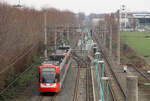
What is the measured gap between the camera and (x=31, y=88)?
19312mm

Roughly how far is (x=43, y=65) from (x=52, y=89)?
165 centimetres

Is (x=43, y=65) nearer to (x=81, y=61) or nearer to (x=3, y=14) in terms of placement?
(x=3, y=14)

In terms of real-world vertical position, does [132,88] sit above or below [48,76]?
above

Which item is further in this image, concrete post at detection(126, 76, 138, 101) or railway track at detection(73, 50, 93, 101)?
railway track at detection(73, 50, 93, 101)

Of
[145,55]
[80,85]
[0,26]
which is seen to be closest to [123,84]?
[80,85]

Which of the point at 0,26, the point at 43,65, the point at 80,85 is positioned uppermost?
the point at 0,26

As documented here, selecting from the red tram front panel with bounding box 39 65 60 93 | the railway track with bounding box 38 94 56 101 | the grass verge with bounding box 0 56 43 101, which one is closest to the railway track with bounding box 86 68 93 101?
the railway track with bounding box 38 94 56 101

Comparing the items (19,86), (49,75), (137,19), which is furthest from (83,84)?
(137,19)

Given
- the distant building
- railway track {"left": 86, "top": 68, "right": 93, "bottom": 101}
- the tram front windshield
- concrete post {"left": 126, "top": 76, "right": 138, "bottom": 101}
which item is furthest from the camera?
the distant building

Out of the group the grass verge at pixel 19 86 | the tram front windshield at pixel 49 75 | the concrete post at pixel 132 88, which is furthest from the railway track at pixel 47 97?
the concrete post at pixel 132 88

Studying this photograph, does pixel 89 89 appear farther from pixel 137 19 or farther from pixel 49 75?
pixel 137 19

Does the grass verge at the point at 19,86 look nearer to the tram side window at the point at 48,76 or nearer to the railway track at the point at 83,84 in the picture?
the tram side window at the point at 48,76

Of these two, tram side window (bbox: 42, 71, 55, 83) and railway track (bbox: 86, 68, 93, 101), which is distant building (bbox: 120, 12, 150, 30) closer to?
railway track (bbox: 86, 68, 93, 101)

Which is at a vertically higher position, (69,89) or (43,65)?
(43,65)
